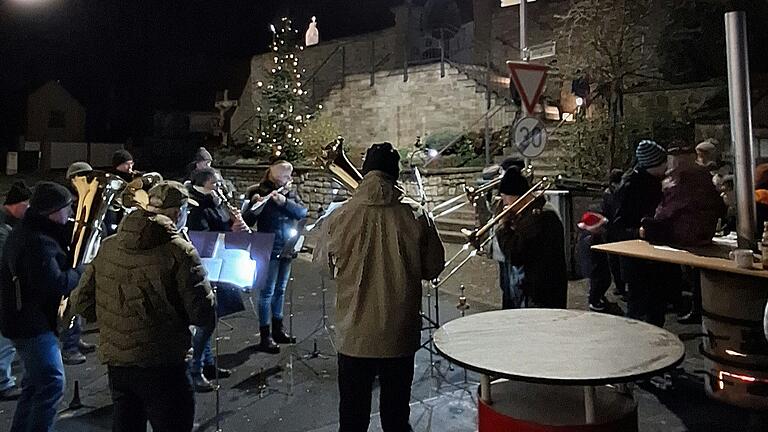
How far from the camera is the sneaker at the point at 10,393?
17.4ft

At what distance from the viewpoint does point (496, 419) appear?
9.66 feet

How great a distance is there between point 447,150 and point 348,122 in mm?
5217

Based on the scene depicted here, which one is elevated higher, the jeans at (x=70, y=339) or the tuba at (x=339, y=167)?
the tuba at (x=339, y=167)

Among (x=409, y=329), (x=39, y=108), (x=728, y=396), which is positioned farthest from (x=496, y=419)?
(x=39, y=108)

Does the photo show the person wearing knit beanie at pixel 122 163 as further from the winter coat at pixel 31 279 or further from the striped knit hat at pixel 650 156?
the striped knit hat at pixel 650 156

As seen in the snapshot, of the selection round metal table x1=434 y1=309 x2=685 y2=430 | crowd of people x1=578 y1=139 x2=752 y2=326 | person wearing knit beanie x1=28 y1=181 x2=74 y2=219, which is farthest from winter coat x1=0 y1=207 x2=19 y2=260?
crowd of people x1=578 y1=139 x2=752 y2=326

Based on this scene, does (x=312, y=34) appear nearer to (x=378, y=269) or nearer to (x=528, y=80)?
(x=528, y=80)

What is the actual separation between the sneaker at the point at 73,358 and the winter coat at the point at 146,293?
3.22m

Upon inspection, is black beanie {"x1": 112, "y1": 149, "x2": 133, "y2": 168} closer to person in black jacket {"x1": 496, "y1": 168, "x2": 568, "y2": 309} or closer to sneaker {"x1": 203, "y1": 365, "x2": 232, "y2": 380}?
sneaker {"x1": 203, "y1": 365, "x2": 232, "y2": 380}

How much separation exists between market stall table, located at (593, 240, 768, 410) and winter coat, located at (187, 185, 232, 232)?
12.4ft

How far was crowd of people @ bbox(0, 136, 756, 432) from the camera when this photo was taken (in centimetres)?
331

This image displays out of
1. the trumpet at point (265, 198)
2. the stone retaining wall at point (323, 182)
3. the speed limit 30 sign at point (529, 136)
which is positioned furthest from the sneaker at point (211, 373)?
the stone retaining wall at point (323, 182)

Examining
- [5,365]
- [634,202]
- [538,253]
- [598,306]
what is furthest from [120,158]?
[598,306]

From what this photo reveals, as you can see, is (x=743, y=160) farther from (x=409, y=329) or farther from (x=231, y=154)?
(x=231, y=154)
